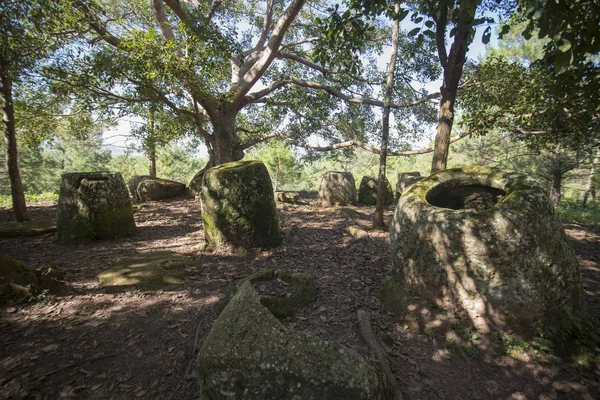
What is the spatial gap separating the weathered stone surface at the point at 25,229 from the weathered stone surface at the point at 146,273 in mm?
3440

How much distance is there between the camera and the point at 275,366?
2.16m

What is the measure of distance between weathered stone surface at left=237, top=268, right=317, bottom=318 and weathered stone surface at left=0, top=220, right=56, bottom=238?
232 inches

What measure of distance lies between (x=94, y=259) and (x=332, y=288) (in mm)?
4699

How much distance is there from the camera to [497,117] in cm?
612

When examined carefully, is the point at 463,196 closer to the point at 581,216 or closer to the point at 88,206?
the point at 88,206

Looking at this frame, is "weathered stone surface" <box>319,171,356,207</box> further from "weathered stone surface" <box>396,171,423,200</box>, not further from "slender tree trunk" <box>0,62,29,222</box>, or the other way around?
"slender tree trunk" <box>0,62,29,222</box>

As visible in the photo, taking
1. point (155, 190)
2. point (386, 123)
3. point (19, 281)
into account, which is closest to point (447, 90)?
point (386, 123)

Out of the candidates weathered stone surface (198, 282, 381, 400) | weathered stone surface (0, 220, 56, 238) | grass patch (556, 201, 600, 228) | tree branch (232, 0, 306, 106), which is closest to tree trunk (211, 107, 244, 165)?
tree branch (232, 0, 306, 106)

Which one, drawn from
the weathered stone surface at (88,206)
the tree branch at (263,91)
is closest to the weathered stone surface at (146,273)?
the weathered stone surface at (88,206)

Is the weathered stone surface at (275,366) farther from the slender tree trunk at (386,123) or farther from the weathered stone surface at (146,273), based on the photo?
the slender tree trunk at (386,123)

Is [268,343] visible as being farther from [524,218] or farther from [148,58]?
[148,58]

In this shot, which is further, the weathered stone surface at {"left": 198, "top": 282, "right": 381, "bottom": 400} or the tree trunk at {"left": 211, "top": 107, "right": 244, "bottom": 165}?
the tree trunk at {"left": 211, "top": 107, "right": 244, "bottom": 165}

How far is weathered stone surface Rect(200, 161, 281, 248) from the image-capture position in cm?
545

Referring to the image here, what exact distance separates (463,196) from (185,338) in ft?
16.4
